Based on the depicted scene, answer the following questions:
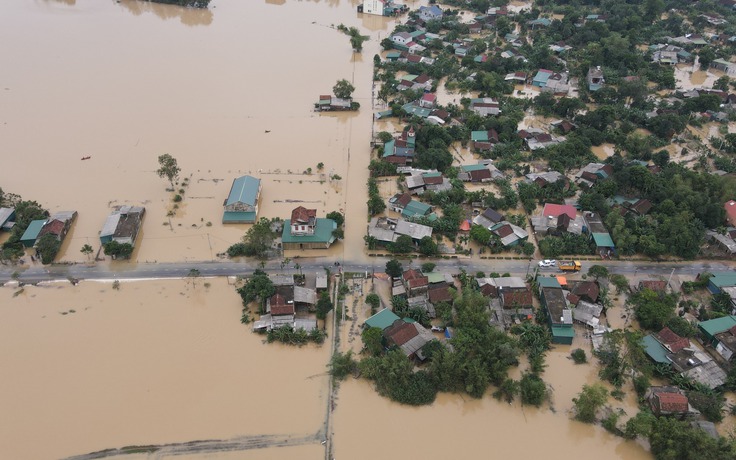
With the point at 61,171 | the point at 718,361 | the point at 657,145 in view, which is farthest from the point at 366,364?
the point at 657,145

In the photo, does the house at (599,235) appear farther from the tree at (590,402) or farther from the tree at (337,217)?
the tree at (337,217)

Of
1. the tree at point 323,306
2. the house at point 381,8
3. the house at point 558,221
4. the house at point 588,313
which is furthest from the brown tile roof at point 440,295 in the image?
the house at point 381,8

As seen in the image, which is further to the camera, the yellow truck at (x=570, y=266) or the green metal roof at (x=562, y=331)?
the yellow truck at (x=570, y=266)

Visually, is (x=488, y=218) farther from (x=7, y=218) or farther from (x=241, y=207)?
(x=7, y=218)

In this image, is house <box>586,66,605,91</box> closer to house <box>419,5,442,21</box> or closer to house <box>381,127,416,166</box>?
house <box>381,127,416,166</box>

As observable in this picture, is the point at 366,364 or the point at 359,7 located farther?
the point at 359,7

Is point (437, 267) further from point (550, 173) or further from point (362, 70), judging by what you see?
point (362, 70)
